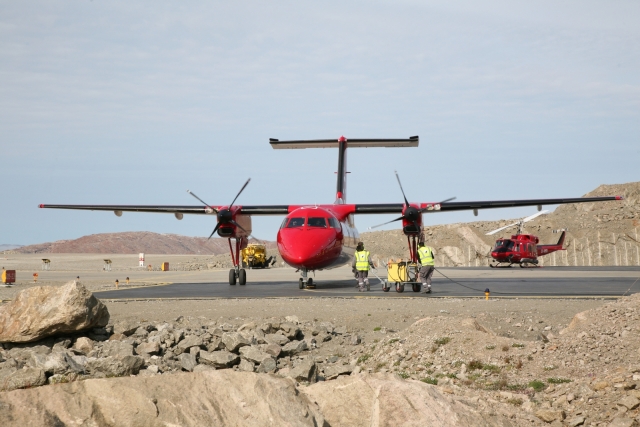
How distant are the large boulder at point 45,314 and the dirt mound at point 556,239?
183 feet

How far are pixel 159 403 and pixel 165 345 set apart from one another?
19.3 feet

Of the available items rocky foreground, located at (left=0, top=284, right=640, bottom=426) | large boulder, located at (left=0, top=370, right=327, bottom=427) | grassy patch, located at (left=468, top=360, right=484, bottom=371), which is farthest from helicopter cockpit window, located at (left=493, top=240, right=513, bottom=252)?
large boulder, located at (left=0, top=370, right=327, bottom=427)

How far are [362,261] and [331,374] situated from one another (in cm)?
1432

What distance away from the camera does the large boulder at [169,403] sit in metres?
4.93

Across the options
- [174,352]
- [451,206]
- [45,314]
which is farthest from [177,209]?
[174,352]

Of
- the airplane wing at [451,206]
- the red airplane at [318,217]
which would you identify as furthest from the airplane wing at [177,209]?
the airplane wing at [451,206]

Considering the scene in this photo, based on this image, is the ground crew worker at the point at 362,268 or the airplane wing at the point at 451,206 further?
the airplane wing at the point at 451,206

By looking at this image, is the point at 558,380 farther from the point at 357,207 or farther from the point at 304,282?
the point at 357,207

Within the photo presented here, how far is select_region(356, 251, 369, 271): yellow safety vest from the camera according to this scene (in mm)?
23484

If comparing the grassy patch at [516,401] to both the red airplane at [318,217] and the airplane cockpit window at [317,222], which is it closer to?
the red airplane at [318,217]

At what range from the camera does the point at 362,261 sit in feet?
77.8

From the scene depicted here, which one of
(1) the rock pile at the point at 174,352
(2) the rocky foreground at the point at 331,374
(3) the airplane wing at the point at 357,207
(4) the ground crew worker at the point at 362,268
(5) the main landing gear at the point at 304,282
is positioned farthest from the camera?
(3) the airplane wing at the point at 357,207

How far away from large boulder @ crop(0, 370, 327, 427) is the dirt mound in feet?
201

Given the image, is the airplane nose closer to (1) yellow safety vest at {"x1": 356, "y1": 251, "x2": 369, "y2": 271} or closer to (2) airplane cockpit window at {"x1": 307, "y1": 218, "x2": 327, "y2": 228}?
(2) airplane cockpit window at {"x1": 307, "y1": 218, "x2": 327, "y2": 228}
